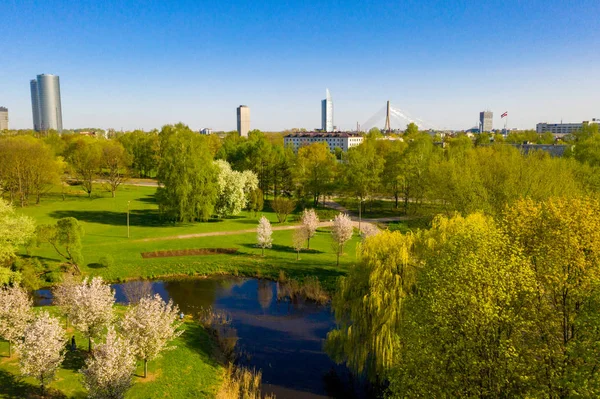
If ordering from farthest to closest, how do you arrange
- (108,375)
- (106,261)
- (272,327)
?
(106,261)
(272,327)
(108,375)

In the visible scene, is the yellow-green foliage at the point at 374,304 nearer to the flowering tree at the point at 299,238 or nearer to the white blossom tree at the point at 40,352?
the white blossom tree at the point at 40,352

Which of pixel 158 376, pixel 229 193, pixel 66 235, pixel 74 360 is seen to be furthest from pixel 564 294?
pixel 229 193

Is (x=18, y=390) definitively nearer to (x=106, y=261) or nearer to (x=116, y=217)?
(x=106, y=261)

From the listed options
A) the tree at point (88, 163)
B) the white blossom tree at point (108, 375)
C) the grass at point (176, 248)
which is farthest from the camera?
the tree at point (88, 163)

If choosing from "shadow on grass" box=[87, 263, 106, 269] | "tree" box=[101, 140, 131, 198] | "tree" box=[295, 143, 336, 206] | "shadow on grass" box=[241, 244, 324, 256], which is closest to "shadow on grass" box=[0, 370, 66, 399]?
"shadow on grass" box=[87, 263, 106, 269]

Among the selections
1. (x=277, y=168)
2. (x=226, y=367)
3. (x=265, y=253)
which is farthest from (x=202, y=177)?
(x=226, y=367)

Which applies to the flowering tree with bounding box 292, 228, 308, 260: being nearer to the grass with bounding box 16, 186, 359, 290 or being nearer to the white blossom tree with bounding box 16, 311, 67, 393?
the grass with bounding box 16, 186, 359, 290

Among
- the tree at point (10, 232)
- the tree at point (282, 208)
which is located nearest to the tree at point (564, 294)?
the tree at point (10, 232)
